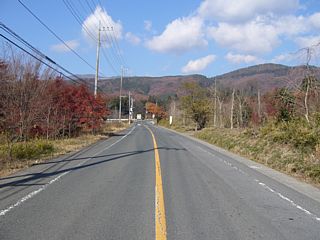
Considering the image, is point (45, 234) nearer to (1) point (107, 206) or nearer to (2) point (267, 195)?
(1) point (107, 206)

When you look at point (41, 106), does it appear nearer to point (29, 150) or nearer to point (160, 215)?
point (29, 150)

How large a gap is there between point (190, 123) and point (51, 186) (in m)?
61.3

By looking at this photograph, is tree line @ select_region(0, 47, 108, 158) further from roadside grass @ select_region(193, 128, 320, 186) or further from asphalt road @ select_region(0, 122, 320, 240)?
roadside grass @ select_region(193, 128, 320, 186)

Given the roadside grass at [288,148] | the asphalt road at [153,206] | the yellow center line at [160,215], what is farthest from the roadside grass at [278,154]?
the yellow center line at [160,215]

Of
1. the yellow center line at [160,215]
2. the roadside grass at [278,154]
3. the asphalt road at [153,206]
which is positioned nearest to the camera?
the yellow center line at [160,215]

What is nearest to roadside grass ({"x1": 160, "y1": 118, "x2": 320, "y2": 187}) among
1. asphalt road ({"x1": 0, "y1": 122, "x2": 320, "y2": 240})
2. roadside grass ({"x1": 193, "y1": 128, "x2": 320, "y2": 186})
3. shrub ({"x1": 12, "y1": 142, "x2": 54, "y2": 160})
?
roadside grass ({"x1": 193, "y1": 128, "x2": 320, "y2": 186})

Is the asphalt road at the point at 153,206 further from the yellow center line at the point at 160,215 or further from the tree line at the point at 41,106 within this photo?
the tree line at the point at 41,106

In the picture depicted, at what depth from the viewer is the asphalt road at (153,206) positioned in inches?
231

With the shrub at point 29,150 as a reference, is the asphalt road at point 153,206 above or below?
below

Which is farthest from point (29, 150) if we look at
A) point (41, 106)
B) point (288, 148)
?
point (288, 148)

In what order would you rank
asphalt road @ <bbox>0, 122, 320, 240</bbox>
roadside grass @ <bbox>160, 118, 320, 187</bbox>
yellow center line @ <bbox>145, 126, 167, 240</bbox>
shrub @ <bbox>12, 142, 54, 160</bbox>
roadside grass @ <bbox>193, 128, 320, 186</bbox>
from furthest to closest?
shrub @ <bbox>12, 142, 54, 160</bbox>, roadside grass @ <bbox>160, 118, 320, 187</bbox>, roadside grass @ <bbox>193, 128, 320, 186</bbox>, asphalt road @ <bbox>0, 122, 320, 240</bbox>, yellow center line @ <bbox>145, 126, 167, 240</bbox>

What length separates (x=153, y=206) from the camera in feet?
24.7

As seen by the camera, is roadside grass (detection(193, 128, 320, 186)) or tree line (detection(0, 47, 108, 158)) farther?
tree line (detection(0, 47, 108, 158))

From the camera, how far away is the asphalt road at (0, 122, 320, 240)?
586cm
